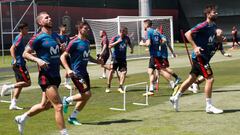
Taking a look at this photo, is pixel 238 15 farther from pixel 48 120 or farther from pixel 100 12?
pixel 48 120

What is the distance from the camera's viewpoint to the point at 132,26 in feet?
145

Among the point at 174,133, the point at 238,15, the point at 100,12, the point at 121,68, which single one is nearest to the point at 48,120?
the point at 174,133

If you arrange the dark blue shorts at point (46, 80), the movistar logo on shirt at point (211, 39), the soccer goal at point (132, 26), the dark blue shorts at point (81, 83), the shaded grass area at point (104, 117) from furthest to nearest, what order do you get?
1. the soccer goal at point (132, 26)
2. the movistar logo on shirt at point (211, 39)
3. the dark blue shorts at point (81, 83)
4. the shaded grass area at point (104, 117)
5. the dark blue shorts at point (46, 80)

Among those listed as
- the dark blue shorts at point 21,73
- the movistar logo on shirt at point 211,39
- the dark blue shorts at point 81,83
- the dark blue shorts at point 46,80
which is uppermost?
the movistar logo on shirt at point 211,39

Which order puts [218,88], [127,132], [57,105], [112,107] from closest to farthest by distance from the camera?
[57,105] < [127,132] < [112,107] < [218,88]

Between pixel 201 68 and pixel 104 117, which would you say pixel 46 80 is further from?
pixel 201 68

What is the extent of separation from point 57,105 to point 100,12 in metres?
56.6

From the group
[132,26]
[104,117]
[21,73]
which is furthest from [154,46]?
[132,26]

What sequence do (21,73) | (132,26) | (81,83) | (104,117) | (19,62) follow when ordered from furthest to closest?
(132,26) < (21,73) < (19,62) < (104,117) < (81,83)

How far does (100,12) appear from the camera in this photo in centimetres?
6444

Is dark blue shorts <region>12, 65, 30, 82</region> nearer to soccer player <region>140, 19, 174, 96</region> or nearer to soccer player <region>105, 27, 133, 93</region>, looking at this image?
soccer player <region>105, 27, 133, 93</region>

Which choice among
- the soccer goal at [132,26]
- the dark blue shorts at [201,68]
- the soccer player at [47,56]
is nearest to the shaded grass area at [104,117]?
the dark blue shorts at [201,68]

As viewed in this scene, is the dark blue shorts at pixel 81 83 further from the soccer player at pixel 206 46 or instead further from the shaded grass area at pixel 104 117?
the soccer player at pixel 206 46

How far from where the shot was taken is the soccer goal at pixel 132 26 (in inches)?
1377
